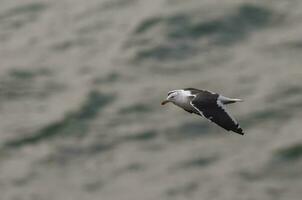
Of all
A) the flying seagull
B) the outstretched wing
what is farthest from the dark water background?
the outstretched wing

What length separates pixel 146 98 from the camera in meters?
26.8

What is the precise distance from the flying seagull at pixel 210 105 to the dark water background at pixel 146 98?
11448mm

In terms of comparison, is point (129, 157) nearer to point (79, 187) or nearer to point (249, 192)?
point (79, 187)

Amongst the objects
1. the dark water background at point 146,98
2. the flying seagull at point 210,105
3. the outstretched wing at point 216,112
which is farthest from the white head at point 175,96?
the dark water background at point 146,98

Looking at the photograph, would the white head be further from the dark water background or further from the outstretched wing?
the dark water background

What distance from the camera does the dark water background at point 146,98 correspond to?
24.6m

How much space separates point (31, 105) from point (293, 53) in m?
7.52

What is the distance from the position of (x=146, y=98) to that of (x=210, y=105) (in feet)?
48.9

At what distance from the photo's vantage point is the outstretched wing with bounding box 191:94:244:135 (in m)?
11.5

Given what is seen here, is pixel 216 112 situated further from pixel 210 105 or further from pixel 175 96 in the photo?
pixel 175 96

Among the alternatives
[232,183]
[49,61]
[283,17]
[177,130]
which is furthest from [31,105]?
[283,17]

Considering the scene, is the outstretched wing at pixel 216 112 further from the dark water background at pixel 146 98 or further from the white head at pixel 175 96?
the dark water background at pixel 146 98

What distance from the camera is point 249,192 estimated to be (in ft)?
78.2

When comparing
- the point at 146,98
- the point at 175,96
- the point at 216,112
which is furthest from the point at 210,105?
the point at 146,98
